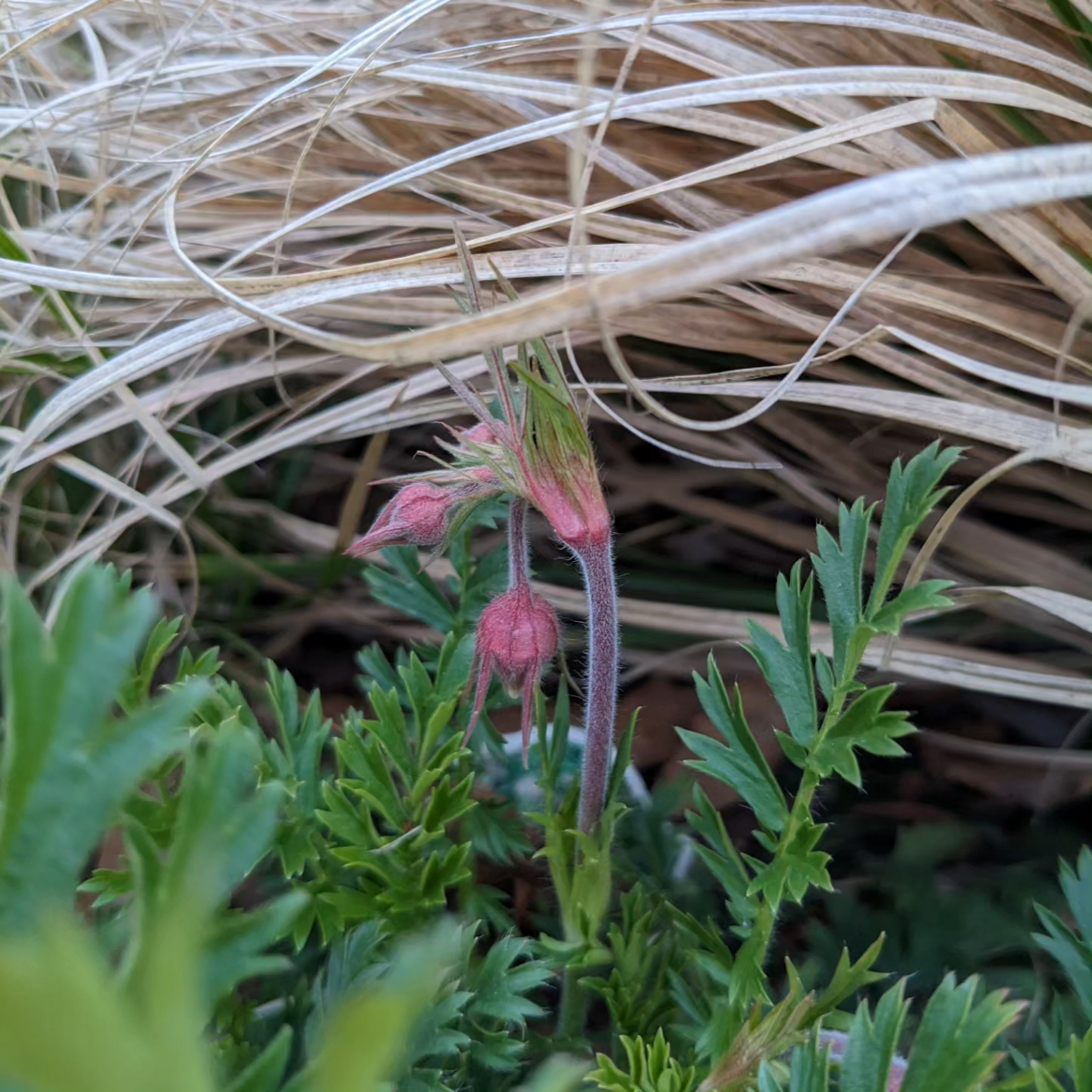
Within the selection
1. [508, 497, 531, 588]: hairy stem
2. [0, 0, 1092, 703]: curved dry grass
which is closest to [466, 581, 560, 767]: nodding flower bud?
[508, 497, 531, 588]: hairy stem

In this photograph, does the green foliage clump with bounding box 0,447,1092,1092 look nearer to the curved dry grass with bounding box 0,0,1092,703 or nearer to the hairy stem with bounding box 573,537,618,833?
the hairy stem with bounding box 573,537,618,833

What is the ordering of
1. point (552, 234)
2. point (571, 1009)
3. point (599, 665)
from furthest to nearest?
point (552, 234), point (571, 1009), point (599, 665)

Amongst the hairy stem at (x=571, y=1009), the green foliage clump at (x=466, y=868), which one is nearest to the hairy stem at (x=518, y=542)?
the green foliage clump at (x=466, y=868)

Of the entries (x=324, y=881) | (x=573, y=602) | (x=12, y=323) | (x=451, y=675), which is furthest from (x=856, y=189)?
(x=12, y=323)

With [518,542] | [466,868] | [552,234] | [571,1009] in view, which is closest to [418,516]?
[518,542]

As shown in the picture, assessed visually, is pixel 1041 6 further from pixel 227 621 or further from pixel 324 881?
pixel 227 621

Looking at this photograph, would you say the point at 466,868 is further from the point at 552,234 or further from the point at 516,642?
the point at 552,234
